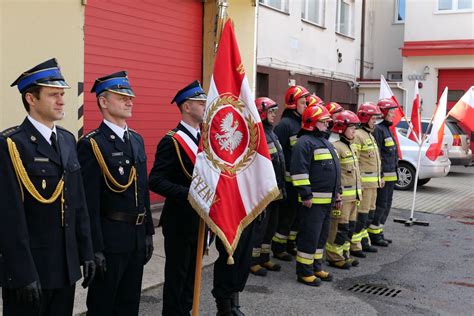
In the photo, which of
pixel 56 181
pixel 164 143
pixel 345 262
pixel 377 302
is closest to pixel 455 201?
pixel 345 262

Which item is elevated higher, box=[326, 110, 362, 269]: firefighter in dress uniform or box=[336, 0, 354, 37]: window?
→ box=[336, 0, 354, 37]: window

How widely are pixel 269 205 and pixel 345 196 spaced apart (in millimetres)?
966

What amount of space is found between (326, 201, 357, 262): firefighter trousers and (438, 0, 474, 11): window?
15.9 m

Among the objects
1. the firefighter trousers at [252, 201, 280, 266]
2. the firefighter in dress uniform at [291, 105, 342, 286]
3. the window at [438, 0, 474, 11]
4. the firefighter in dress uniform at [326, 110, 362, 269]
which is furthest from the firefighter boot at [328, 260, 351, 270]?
the window at [438, 0, 474, 11]

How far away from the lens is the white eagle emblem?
12.9 feet

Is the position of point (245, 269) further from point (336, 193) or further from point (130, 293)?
point (336, 193)

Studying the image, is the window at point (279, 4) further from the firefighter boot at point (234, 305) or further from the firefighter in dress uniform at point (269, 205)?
the firefighter boot at point (234, 305)

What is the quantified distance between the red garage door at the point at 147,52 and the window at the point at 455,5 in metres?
13.6

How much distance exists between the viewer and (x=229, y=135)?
3945 mm

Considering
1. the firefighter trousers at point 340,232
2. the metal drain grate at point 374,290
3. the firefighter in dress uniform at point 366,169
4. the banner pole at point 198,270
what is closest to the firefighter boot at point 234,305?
the banner pole at point 198,270

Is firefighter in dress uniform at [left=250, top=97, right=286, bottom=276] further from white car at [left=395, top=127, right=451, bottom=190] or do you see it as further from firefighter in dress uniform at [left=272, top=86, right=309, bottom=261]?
A: white car at [left=395, top=127, right=451, bottom=190]

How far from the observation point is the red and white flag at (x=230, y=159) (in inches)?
153

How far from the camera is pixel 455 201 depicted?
39.8ft

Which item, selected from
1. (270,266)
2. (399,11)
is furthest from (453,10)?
(270,266)
